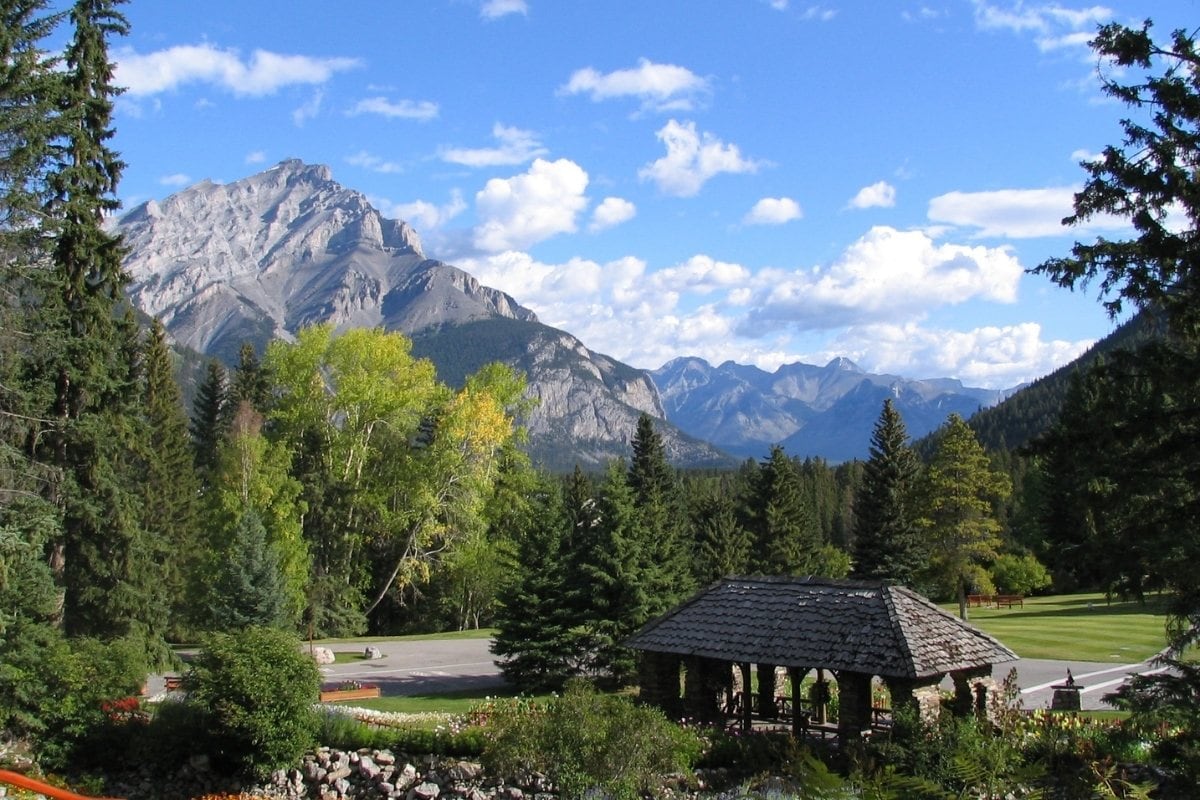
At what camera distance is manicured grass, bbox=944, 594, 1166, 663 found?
3453cm

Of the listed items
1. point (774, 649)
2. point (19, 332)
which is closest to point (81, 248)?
point (19, 332)

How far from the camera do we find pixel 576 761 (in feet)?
58.0

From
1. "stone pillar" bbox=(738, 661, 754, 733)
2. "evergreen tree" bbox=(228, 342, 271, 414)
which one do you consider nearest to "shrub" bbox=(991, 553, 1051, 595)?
"stone pillar" bbox=(738, 661, 754, 733)

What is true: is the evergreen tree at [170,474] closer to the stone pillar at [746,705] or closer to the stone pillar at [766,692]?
the stone pillar at [766,692]

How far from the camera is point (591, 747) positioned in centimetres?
1752

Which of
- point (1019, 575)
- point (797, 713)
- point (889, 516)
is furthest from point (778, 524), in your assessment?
point (797, 713)

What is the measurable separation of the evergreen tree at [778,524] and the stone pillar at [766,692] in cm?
2640

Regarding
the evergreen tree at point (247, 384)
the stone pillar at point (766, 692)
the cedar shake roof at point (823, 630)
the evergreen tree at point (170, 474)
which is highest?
the evergreen tree at point (247, 384)

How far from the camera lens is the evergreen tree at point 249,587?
3406 centimetres

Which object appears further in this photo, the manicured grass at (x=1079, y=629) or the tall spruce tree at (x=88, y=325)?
the manicured grass at (x=1079, y=629)

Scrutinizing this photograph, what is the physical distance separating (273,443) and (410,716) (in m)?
25.0

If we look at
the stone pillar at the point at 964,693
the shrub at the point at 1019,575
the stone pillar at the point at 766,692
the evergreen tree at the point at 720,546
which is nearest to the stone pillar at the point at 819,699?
the stone pillar at the point at 766,692

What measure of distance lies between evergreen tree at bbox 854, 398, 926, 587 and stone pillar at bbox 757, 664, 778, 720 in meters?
28.0

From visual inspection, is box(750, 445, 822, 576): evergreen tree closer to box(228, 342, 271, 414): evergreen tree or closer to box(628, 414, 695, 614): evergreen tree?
box(628, 414, 695, 614): evergreen tree
